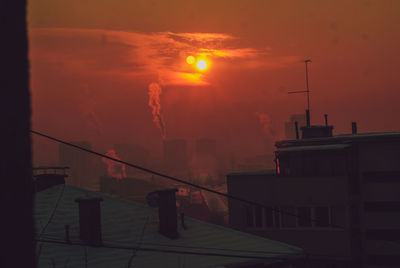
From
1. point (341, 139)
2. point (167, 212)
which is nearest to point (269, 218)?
point (341, 139)

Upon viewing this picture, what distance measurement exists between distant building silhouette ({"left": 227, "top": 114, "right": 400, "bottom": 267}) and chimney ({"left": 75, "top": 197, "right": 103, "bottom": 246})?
1508 centimetres

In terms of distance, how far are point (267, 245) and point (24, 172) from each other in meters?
16.6

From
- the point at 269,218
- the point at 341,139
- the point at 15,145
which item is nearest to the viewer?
the point at 15,145

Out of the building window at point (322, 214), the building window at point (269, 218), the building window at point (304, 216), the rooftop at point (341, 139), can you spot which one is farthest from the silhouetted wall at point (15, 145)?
the rooftop at point (341, 139)

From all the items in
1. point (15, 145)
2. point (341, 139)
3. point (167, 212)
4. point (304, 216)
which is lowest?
point (304, 216)

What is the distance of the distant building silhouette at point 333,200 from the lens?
33375mm

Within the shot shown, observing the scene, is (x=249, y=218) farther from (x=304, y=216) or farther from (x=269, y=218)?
(x=304, y=216)

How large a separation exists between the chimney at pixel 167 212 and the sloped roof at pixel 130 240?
0.34m

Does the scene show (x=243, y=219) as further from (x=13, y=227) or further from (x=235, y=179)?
(x=13, y=227)

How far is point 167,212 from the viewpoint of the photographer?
A: 66.1 ft

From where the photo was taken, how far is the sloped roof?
16.7 metres

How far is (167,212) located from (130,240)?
7.55 feet

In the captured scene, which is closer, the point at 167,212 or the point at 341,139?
the point at 167,212

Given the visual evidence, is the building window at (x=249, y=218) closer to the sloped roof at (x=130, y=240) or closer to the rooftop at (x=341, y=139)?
the rooftop at (x=341, y=139)
